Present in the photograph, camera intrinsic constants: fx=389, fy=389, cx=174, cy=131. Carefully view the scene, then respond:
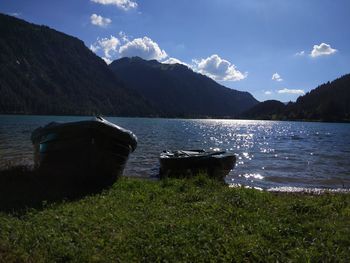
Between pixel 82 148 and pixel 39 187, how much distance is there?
2.67 meters

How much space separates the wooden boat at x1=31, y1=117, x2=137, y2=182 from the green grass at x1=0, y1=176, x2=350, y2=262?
3208mm

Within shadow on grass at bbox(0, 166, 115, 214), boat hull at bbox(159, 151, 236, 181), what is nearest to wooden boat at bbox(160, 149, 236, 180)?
boat hull at bbox(159, 151, 236, 181)

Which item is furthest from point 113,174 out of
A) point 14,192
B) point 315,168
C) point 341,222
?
point 315,168

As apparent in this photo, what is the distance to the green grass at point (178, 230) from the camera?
725cm

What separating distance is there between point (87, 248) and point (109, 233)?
3.07 ft

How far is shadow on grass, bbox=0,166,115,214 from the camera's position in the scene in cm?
1075

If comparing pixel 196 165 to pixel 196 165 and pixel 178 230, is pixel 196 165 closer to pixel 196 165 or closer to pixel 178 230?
pixel 196 165

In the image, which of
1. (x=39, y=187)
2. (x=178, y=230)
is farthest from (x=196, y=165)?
(x=178, y=230)

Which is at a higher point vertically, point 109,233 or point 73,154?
point 73,154

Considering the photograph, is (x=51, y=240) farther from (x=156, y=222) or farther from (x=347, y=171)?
(x=347, y=171)

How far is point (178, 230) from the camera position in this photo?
8.43 m

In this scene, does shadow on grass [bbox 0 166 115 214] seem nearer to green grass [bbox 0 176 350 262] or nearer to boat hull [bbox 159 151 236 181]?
green grass [bbox 0 176 350 262]

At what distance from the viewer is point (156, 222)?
903cm

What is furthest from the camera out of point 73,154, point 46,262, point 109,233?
point 73,154
